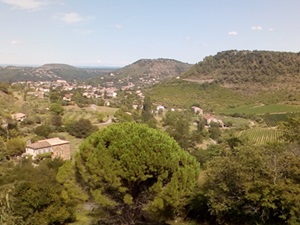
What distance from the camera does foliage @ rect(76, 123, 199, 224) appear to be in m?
12.7

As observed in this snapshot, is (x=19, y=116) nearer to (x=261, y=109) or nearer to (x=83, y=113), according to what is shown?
(x=83, y=113)

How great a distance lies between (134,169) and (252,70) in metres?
116

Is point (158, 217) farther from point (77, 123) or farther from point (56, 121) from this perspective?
point (56, 121)

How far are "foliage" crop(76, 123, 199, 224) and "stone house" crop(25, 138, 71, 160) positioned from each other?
988 inches

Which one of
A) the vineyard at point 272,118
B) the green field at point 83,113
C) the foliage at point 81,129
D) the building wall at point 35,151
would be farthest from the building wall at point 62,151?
the vineyard at point 272,118

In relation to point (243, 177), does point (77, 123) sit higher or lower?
lower

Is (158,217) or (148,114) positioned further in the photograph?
(148,114)

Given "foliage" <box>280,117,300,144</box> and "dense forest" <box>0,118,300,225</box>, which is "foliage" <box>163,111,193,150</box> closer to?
"foliage" <box>280,117,300,144</box>

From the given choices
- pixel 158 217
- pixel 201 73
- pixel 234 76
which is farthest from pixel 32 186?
pixel 201 73

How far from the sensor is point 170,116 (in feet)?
214

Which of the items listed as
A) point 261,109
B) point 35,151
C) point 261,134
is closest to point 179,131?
point 261,134

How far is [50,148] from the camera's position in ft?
127

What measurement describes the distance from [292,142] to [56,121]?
42263mm

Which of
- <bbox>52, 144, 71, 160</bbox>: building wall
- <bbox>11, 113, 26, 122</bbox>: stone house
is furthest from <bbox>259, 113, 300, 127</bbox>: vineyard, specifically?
<bbox>11, 113, 26, 122</bbox>: stone house
